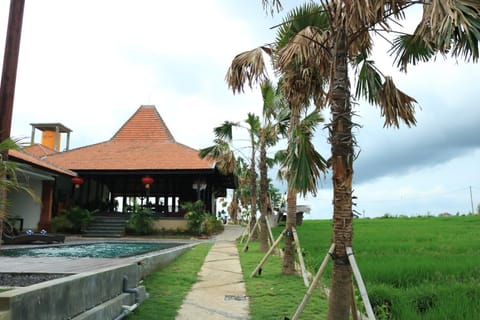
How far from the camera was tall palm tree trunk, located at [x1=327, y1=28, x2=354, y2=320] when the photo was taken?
364cm

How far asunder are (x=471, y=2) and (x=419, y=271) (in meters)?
3.98

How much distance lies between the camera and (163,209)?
21703mm

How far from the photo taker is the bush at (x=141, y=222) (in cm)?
1703

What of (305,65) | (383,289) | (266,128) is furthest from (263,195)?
(383,289)

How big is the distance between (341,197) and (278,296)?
7.27ft

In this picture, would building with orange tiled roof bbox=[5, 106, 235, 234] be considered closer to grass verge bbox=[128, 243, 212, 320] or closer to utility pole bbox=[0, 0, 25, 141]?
grass verge bbox=[128, 243, 212, 320]

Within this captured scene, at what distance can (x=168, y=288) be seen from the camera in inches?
227

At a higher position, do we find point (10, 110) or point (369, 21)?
point (369, 21)

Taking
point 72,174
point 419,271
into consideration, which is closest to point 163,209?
point 72,174

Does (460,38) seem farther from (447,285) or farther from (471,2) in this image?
(447,285)

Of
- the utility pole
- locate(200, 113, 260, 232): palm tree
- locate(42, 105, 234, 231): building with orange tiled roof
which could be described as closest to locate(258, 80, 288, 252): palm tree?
locate(200, 113, 260, 232): palm tree

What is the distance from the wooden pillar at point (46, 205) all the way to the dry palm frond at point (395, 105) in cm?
1451

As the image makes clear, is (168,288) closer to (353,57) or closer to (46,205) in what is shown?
(353,57)

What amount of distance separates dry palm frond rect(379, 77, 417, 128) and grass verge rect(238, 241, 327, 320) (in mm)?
2471
